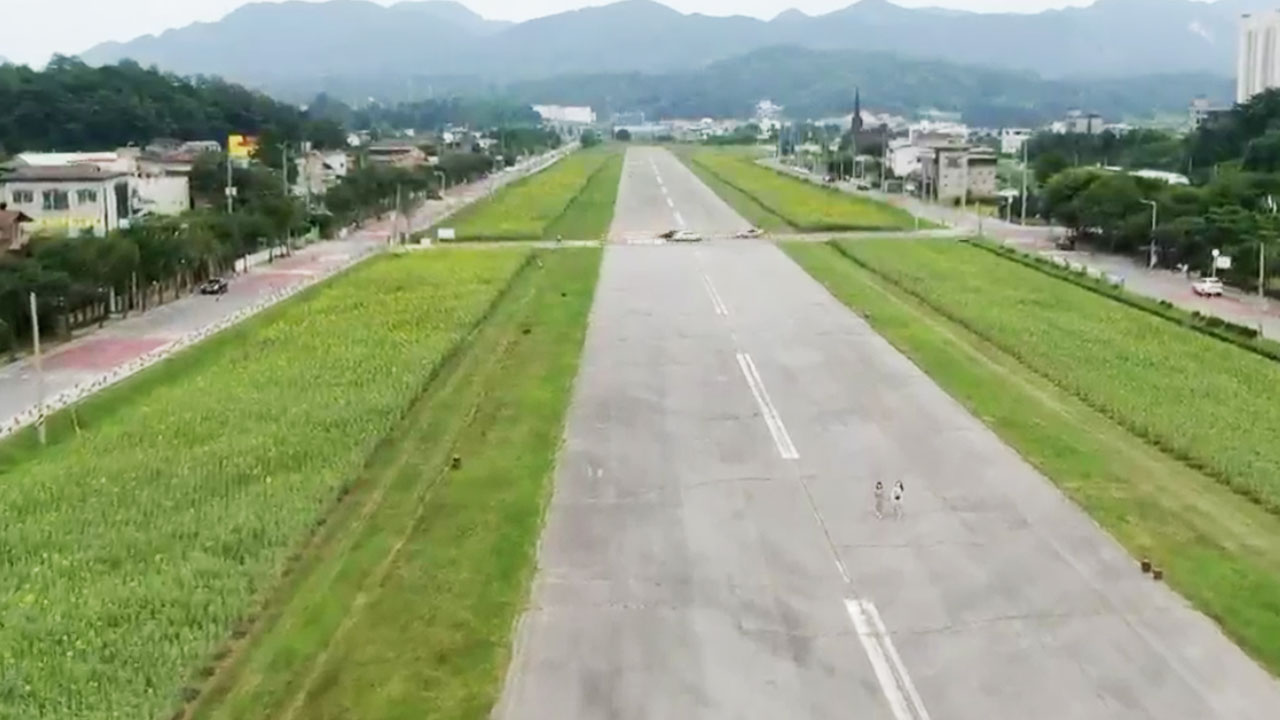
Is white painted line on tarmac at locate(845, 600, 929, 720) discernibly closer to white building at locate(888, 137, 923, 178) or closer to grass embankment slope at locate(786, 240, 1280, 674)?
grass embankment slope at locate(786, 240, 1280, 674)

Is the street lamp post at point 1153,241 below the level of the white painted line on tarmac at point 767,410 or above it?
above

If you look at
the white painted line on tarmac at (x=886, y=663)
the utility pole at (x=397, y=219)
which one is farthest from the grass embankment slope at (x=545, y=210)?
the white painted line on tarmac at (x=886, y=663)

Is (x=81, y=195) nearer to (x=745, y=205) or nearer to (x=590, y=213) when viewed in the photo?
(x=590, y=213)

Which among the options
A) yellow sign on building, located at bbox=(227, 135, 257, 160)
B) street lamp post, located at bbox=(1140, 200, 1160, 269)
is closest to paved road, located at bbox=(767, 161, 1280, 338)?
street lamp post, located at bbox=(1140, 200, 1160, 269)

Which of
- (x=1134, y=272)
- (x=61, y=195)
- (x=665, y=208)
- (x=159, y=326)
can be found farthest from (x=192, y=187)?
(x=1134, y=272)

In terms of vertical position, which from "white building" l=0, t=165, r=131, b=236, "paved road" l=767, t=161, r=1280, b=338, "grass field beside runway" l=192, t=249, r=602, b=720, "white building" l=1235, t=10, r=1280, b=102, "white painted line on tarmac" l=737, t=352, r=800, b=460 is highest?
"white building" l=1235, t=10, r=1280, b=102

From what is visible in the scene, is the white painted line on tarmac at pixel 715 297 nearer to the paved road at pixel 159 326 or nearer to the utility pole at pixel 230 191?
the paved road at pixel 159 326
